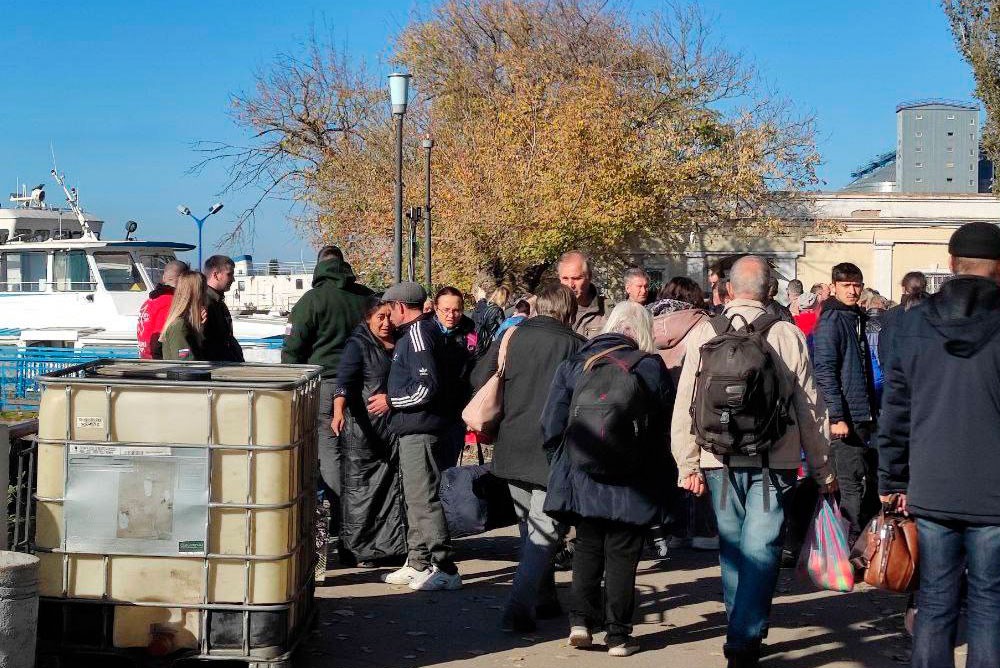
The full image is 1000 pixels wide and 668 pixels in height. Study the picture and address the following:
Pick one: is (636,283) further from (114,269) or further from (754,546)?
(114,269)

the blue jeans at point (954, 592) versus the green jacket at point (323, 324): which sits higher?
the green jacket at point (323, 324)

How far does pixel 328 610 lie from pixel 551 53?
3420 cm

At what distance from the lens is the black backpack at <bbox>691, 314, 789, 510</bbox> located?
563 cm

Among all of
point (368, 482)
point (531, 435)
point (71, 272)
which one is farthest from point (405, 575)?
point (71, 272)

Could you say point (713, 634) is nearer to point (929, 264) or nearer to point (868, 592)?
point (868, 592)

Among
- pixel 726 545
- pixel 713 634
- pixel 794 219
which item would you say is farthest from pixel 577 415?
pixel 794 219

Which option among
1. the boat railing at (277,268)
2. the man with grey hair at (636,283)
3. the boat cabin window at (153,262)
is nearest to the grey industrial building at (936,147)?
the boat railing at (277,268)

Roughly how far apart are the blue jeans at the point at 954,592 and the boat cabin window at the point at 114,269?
23.4m

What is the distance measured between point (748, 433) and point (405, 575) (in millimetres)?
3078

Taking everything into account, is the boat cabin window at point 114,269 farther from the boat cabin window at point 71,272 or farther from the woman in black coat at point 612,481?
the woman in black coat at point 612,481

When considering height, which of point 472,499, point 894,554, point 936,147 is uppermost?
point 936,147

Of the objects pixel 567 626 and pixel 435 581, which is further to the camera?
pixel 435 581

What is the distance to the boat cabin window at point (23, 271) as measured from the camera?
88.4 feet

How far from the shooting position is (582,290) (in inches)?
311
